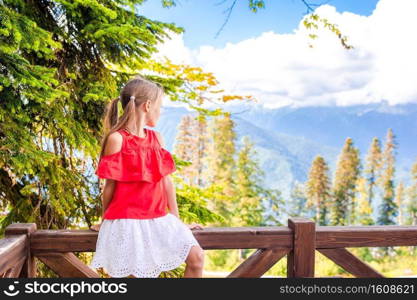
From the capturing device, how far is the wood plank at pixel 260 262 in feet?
7.56

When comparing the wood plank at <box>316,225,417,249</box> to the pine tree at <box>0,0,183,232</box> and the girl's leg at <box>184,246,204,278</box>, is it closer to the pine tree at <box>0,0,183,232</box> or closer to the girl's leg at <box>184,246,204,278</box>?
the girl's leg at <box>184,246,204,278</box>

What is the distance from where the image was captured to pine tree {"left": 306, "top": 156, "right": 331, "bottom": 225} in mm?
31750

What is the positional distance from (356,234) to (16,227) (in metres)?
1.79

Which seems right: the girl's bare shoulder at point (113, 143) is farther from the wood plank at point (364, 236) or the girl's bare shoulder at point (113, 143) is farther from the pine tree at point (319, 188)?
the pine tree at point (319, 188)

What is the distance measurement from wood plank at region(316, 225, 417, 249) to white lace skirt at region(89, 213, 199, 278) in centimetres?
74

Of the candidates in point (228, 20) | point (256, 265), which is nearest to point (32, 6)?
point (228, 20)

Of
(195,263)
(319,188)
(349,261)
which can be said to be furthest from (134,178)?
(319,188)

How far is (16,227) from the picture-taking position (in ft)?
7.18

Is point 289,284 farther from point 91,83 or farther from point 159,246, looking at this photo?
point 91,83

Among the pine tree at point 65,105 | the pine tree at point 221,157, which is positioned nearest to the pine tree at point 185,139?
the pine tree at point 221,157

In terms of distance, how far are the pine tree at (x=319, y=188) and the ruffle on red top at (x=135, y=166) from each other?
29.3 metres

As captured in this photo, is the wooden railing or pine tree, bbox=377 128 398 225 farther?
pine tree, bbox=377 128 398 225

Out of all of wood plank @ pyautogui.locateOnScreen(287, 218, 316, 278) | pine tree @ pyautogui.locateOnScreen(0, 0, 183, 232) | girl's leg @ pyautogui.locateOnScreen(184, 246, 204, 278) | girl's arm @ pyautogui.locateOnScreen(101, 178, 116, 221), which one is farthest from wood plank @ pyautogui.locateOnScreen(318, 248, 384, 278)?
pine tree @ pyautogui.locateOnScreen(0, 0, 183, 232)

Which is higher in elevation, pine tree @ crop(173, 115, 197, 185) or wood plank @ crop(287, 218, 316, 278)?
pine tree @ crop(173, 115, 197, 185)
